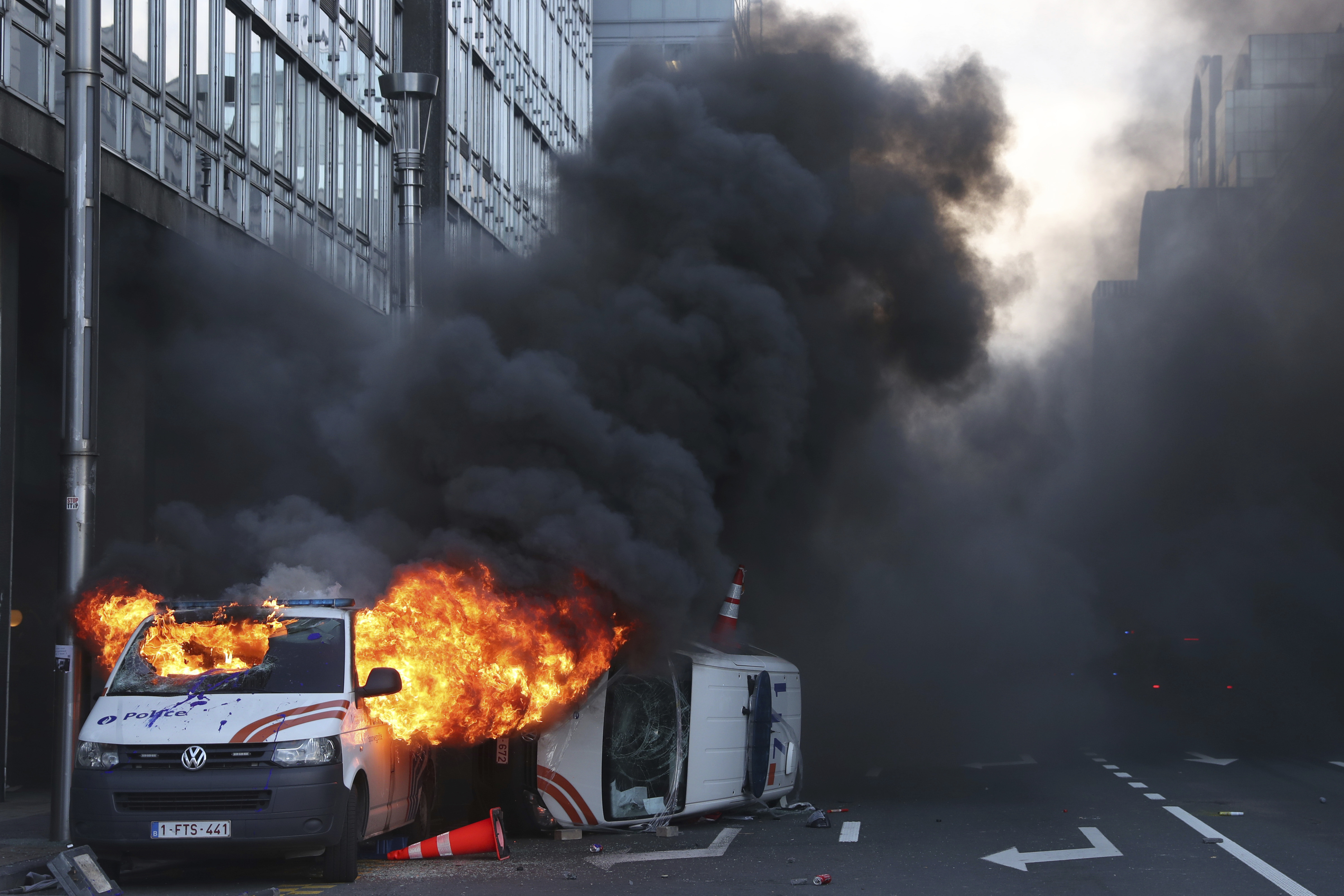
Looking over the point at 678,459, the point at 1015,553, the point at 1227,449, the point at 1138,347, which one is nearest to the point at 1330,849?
the point at 678,459

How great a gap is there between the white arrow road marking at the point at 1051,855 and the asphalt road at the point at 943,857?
32 mm

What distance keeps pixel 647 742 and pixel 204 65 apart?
10700 mm

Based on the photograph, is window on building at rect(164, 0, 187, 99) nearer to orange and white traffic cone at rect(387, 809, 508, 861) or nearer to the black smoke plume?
the black smoke plume

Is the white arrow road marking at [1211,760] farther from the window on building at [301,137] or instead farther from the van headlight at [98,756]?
the van headlight at [98,756]

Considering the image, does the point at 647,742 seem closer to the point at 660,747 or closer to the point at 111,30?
the point at 660,747

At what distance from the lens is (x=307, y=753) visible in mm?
8383

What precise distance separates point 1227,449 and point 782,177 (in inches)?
705

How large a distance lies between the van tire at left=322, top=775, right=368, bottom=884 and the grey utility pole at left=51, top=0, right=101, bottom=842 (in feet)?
10.2

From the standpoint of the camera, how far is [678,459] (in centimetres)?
1194

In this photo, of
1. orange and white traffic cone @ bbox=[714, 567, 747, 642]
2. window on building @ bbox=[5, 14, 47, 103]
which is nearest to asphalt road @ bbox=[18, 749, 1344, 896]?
orange and white traffic cone @ bbox=[714, 567, 747, 642]

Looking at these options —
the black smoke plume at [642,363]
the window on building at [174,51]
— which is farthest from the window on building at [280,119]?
the window on building at [174,51]

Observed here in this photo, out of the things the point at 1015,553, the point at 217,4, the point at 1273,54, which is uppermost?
the point at 1273,54

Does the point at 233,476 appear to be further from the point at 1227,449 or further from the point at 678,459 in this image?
the point at 1227,449

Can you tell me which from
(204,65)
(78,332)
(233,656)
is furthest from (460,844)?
(204,65)
